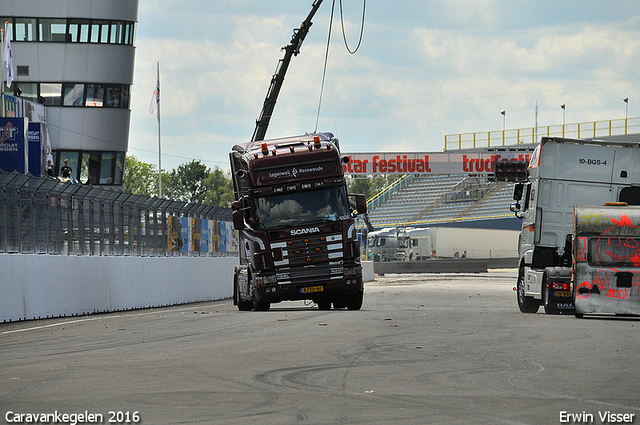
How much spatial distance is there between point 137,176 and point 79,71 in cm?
8569

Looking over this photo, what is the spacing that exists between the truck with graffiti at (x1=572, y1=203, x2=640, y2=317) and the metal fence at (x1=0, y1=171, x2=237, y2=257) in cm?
1070

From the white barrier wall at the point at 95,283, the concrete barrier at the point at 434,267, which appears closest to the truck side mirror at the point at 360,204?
the white barrier wall at the point at 95,283

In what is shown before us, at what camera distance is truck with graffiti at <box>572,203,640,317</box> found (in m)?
17.6

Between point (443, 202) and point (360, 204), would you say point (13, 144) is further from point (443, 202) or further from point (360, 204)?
point (443, 202)

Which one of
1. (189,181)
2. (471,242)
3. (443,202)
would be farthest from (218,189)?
(471,242)

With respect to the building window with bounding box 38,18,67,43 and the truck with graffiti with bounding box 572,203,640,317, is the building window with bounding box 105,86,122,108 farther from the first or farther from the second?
the truck with graffiti with bounding box 572,203,640,317

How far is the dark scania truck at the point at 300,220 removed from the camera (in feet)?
63.9

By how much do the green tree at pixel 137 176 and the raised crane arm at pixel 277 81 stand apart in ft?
312

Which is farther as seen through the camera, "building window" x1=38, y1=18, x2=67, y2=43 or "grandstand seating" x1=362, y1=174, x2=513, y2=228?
"grandstand seating" x1=362, y1=174, x2=513, y2=228

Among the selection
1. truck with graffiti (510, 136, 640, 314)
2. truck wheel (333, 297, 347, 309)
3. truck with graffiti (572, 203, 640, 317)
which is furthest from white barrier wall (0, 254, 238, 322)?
truck with graffiti (572, 203, 640, 317)

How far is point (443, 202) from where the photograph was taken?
8688 cm

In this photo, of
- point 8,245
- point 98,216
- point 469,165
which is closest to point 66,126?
point 469,165

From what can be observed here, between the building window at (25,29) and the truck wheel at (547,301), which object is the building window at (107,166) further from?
the truck wheel at (547,301)

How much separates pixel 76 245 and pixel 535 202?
10.1 m
